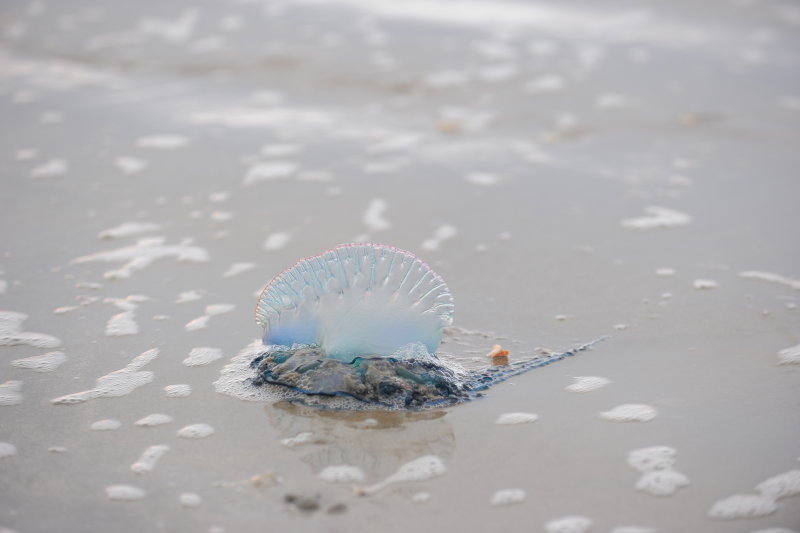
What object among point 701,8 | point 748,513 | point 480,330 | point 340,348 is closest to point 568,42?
point 701,8

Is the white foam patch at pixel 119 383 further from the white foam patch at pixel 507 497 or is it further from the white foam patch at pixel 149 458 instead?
the white foam patch at pixel 507 497

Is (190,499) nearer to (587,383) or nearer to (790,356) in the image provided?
(587,383)

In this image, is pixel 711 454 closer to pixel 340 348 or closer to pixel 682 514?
pixel 682 514

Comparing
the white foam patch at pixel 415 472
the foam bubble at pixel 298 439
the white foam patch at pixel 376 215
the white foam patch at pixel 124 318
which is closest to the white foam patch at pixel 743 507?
the white foam patch at pixel 415 472

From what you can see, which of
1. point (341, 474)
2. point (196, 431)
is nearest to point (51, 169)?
point (196, 431)

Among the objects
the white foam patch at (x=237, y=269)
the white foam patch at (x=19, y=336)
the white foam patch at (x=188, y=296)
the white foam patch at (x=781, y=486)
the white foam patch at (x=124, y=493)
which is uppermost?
the white foam patch at (x=237, y=269)

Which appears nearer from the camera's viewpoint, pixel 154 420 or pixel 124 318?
pixel 154 420

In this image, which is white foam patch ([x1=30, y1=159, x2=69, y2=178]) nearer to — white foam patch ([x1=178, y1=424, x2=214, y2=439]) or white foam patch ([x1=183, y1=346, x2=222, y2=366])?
white foam patch ([x1=183, y1=346, x2=222, y2=366])
